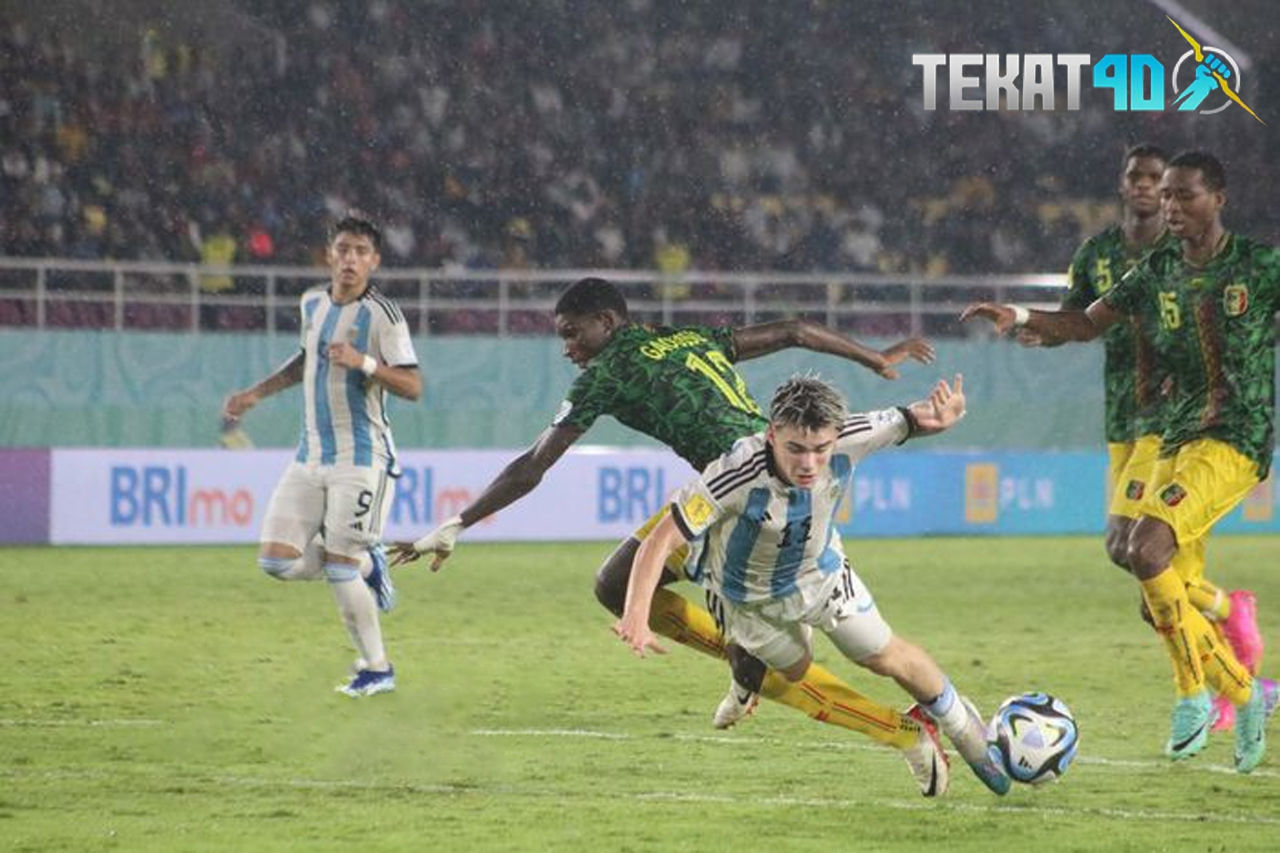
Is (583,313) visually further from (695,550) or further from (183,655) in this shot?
(183,655)

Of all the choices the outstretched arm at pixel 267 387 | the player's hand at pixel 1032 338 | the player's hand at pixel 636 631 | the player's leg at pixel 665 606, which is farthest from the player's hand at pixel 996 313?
the outstretched arm at pixel 267 387

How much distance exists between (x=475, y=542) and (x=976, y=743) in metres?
14.1

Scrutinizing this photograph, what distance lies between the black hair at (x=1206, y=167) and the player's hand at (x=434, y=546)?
2817mm

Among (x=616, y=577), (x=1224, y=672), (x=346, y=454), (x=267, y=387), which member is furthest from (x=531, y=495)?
(x=1224, y=672)

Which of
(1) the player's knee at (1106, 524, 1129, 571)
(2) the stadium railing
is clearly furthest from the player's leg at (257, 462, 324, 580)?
(2) the stadium railing

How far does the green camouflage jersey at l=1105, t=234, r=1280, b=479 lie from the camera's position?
776 centimetres

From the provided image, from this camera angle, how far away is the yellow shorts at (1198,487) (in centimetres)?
773

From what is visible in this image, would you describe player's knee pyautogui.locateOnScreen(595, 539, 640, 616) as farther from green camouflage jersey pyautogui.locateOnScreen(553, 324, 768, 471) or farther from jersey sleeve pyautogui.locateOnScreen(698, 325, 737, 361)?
jersey sleeve pyautogui.locateOnScreen(698, 325, 737, 361)

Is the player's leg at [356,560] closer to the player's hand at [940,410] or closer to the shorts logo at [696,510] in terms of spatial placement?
the shorts logo at [696,510]

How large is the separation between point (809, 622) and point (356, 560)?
12.0 ft

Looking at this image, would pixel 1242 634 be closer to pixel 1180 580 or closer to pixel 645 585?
pixel 1180 580

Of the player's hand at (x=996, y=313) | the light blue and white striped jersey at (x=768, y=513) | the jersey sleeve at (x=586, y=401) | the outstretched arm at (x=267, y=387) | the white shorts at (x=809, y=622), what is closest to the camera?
the light blue and white striped jersey at (x=768, y=513)

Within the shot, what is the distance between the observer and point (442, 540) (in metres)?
7.53

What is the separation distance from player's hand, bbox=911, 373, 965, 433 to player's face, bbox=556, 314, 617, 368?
1.60m
